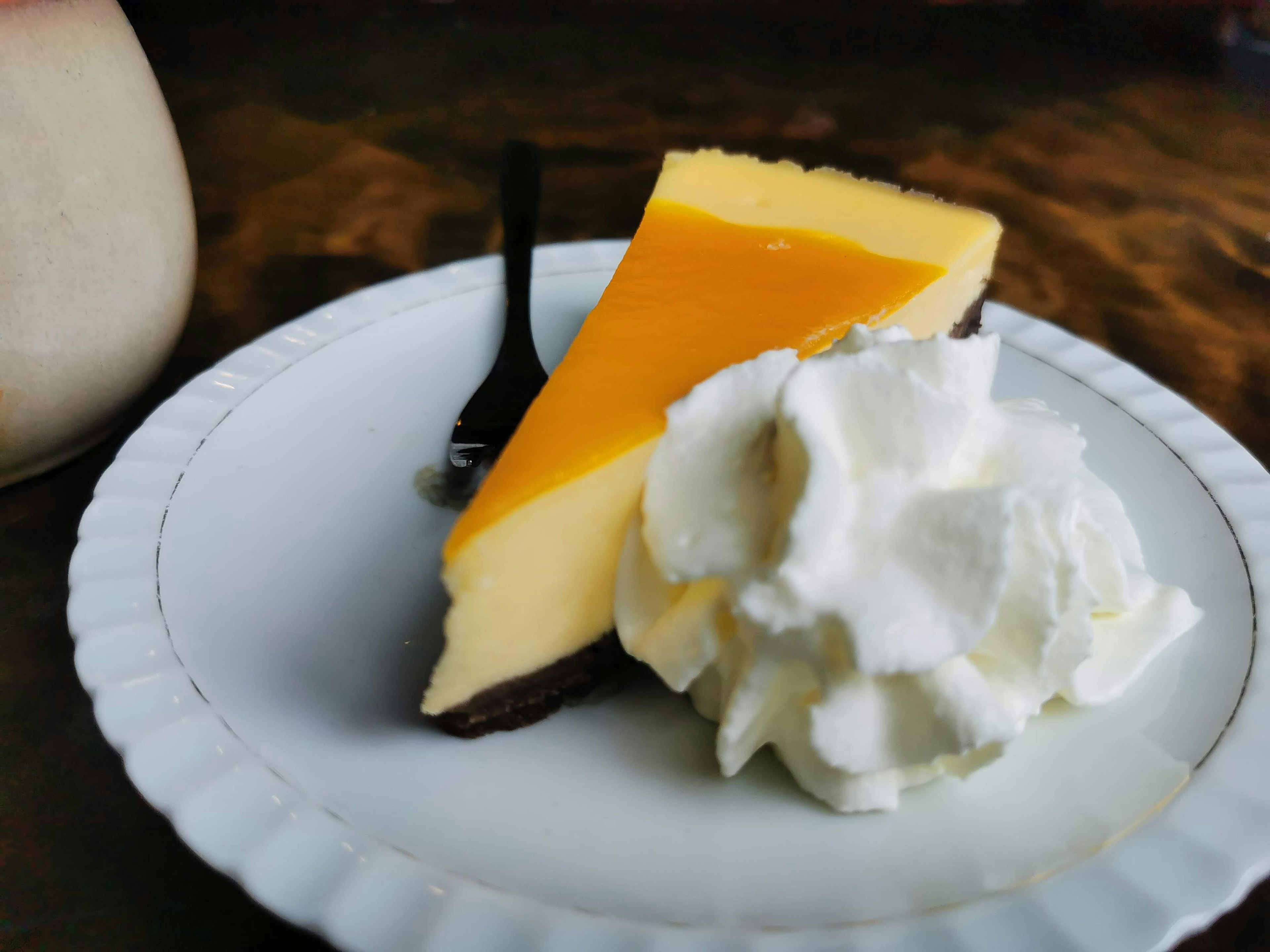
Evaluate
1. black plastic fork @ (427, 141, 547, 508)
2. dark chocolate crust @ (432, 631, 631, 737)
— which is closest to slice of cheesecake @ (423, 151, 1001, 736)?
dark chocolate crust @ (432, 631, 631, 737)

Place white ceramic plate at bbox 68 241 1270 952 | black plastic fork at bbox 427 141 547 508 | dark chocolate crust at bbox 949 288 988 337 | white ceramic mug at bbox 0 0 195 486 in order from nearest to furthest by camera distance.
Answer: white ceramic plate at bbox 68 241 1270 952 → white ceramic mug at bbox 0 0 195 486 → black plastic fork at bbox 427 141 547 508 → dark chocolate crust at bbox 949 288 988 337

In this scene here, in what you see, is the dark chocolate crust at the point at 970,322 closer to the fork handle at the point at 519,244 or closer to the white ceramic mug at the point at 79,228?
the fork handle at the point at 519,244

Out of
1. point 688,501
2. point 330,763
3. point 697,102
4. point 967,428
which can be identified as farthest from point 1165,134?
point 330,763

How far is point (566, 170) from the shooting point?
1.78 metres

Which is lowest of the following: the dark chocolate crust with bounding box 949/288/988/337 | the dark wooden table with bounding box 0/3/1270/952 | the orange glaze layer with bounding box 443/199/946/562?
the dark wooden table with bounding box 0/3/1270/952

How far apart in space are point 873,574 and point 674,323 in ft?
1.21

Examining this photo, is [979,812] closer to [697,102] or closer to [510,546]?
[510,546]

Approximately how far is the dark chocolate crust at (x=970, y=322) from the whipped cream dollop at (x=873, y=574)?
360mm

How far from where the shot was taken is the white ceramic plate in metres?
0.60

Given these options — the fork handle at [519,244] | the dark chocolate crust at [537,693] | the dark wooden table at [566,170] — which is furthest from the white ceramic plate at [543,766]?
the fork handle at [519,244]

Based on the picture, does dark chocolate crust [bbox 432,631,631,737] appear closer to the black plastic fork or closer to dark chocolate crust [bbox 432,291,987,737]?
dark chocolate crust [bbox 432,291,987,737]

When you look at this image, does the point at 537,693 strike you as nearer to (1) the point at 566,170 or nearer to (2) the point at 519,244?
(2) the point at 519,244

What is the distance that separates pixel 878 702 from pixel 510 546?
314 millimetres

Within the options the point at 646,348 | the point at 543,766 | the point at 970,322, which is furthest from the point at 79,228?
the point at 970,322
